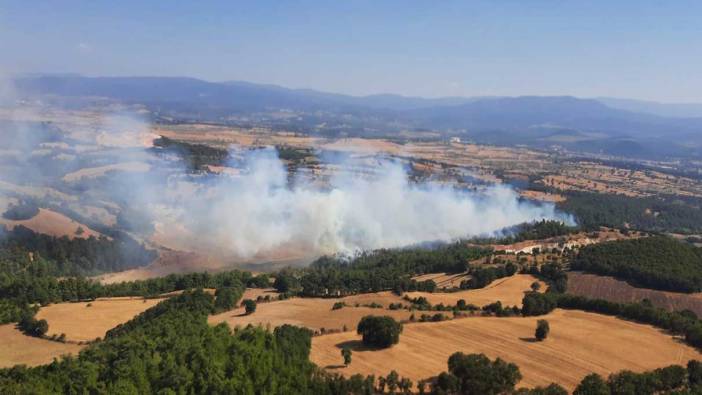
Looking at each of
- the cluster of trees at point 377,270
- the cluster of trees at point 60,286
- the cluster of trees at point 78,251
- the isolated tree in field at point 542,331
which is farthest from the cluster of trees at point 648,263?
the cluster of trees at point 78,251

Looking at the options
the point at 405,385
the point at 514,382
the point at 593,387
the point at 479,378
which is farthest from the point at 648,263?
the point at 405,385

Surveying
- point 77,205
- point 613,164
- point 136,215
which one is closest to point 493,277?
point 136,215

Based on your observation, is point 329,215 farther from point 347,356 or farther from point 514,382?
point 514,382

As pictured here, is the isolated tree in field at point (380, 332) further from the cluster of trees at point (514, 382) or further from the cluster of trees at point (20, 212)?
the cluster of trees at point (20, 212)

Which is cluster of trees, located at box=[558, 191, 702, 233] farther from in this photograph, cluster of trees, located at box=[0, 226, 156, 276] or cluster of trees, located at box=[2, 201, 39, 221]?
cluster of trees, located at box=[2, 201, 39, 221]

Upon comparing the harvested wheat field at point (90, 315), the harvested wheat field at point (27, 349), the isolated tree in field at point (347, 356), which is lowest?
the harvested wheat field at point (90, 315)

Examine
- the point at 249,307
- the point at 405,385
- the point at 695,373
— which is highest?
the point at 695,373
